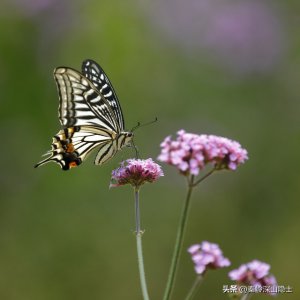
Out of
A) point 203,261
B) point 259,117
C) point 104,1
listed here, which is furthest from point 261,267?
point 104,1


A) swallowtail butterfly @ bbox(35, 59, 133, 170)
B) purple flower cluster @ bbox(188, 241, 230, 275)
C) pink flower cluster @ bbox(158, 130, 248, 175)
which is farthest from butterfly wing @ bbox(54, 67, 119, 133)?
purple flower cluster @ bbox(188, 241, 230, 275)

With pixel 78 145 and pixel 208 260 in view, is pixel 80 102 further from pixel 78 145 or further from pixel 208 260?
pixel 208 260

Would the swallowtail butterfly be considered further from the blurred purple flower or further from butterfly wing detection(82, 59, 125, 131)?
the blurred purple flower

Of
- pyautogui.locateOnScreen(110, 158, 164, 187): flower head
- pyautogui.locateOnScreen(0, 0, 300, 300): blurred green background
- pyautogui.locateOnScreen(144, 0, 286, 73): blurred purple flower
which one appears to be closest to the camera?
pyautogui.locateOnScreen(110, 158, 164, 187): flower head

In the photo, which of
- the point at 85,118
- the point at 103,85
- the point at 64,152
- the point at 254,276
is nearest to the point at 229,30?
the point at 103,85

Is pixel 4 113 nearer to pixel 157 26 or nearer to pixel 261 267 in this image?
pixel 157 26

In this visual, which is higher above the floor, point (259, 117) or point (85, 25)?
point (85, 25)
